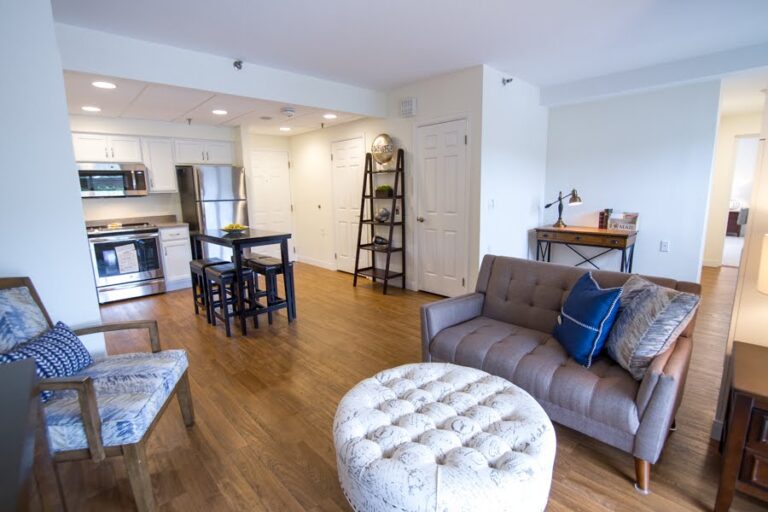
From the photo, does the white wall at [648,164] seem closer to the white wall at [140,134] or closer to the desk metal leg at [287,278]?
the desk metal leg at [287,278]

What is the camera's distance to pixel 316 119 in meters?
5.09

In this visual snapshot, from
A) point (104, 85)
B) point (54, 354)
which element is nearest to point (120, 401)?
point (54, 354)

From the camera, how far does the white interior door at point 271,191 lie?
639cm

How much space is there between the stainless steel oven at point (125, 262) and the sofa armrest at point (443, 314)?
406 cm

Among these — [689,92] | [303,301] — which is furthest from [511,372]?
[689,92]

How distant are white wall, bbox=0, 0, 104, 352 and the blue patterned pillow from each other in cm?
38

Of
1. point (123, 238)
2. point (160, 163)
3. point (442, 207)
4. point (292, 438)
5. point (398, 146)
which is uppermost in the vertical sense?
point (398, 146)

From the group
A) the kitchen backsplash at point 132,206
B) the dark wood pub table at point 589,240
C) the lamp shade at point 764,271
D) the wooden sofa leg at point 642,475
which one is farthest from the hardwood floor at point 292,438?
the kitchen backsplash at point 132,206

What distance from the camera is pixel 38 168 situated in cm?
191

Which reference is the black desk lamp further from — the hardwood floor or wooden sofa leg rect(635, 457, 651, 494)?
wooden sofa leg rect(635, 457, 651, 494)

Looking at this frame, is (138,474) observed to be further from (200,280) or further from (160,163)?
(160,163)

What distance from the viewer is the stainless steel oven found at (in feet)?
14.5

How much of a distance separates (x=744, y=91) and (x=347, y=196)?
5.01m

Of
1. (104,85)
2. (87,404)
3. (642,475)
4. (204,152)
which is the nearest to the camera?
(87,404)
